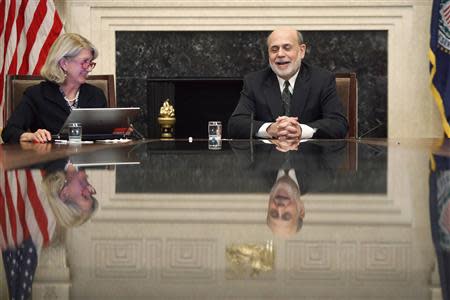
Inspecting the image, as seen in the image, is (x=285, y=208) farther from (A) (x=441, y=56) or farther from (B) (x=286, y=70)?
(A) (x=441, y=56)

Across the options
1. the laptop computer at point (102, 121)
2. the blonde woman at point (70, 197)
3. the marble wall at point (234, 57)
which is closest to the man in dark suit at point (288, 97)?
the laptop computer at point (102, 121)

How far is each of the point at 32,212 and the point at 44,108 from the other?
3094 millimetres

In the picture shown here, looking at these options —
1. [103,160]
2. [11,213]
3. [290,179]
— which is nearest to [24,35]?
[103,160]

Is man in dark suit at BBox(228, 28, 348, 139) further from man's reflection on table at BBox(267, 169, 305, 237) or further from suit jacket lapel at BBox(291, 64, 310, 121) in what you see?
man's reflection on table at BBox(267, 169, 305, 237)

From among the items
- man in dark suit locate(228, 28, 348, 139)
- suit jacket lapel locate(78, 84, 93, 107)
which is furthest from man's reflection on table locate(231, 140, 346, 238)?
suit jacket lapel locate(78, 84, 93, 107)

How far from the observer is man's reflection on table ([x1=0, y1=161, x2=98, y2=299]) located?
26.0 inches

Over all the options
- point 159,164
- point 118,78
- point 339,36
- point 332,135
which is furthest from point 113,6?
point 159,164

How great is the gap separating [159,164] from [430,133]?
5.12m

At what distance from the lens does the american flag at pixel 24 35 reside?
19.5 feet

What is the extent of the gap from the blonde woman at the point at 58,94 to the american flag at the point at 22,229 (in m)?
2.69

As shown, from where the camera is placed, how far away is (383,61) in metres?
6.68

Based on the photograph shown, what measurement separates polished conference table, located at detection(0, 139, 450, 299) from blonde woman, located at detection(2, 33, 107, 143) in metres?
2.60

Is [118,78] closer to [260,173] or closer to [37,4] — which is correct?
[37,4]

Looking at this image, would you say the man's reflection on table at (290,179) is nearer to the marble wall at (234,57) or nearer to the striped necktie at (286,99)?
the striped necktie at (286,99)
